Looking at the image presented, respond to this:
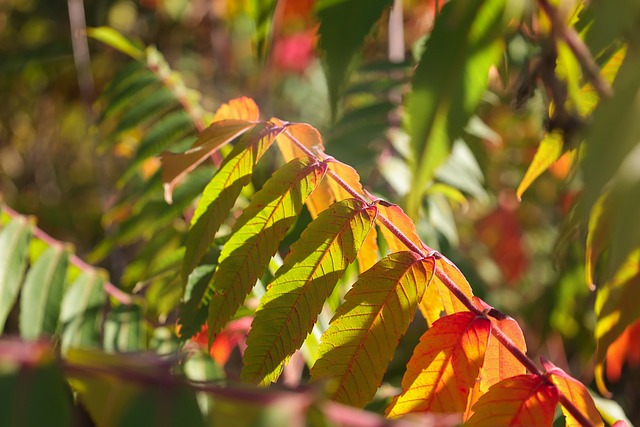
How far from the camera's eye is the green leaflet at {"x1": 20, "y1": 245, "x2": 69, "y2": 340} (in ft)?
4.00

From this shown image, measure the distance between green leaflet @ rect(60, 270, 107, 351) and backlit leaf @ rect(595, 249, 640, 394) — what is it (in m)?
0.80

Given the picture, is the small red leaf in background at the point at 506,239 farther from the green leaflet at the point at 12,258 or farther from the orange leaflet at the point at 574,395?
the orange leaflet at the point at 574,395

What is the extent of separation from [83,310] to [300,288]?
0.66 metres

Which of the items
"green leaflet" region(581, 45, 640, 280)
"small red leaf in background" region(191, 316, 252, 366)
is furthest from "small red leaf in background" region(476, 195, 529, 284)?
"green leaflet" region(581, 45, 640, 280)

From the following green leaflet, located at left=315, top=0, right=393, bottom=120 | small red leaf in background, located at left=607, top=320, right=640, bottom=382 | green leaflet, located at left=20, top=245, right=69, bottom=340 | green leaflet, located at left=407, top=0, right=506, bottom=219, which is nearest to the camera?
green leaflet, located at left=407, top=0, right=506, bottom=219

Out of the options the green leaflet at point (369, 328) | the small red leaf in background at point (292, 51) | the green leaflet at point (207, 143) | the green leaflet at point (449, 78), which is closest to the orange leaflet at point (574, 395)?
the green leaflet at point (369, 328)

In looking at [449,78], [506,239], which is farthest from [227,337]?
[506,239]

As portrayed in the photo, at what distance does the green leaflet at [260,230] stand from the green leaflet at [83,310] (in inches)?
21.0

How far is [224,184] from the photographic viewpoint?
88 cm

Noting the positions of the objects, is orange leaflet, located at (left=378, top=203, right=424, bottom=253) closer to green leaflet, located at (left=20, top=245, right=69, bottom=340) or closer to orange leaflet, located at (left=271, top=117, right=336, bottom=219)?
orange leaflet, located at (left=271, top=117, right=336, bottom=219)

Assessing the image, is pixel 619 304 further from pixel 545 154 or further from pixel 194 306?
pixel 194 306

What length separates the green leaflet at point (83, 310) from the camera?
1.28m

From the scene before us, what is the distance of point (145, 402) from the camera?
523 mm

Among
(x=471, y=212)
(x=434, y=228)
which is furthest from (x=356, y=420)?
(x=471, y=212)
